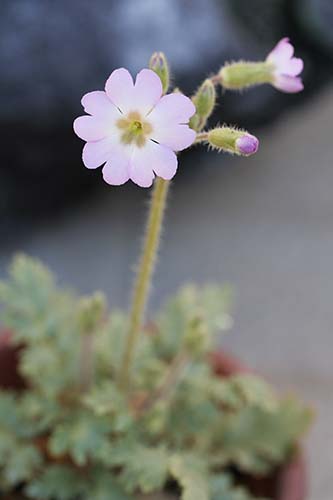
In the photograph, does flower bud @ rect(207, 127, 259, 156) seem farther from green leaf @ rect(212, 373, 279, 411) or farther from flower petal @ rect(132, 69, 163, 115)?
green leaf @ rect(212, 373, 279, 411)

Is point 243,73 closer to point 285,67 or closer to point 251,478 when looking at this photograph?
point 285,67

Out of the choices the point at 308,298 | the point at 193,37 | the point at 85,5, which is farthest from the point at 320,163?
the point at 85,5

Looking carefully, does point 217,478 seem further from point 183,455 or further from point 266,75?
point 266,75

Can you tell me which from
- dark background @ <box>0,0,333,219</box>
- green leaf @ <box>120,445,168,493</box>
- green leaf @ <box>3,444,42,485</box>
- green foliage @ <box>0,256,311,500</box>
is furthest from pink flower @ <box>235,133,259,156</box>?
dark background @ <box>0,0,333,219</box>

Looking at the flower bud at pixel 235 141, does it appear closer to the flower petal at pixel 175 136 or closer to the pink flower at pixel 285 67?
the flower petal at pixel 175 136

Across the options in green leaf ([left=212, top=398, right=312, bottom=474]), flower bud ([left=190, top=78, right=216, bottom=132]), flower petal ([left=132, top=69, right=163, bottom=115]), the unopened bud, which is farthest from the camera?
green leaf ([left=212, top=398, right=312, bottom=474])

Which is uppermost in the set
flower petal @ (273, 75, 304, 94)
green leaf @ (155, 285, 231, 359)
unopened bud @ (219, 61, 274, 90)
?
unopened bud @ (219, 61, 274, 90)

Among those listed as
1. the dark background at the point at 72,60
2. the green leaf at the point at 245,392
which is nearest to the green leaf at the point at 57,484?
the green leaf at the point at 245,392
